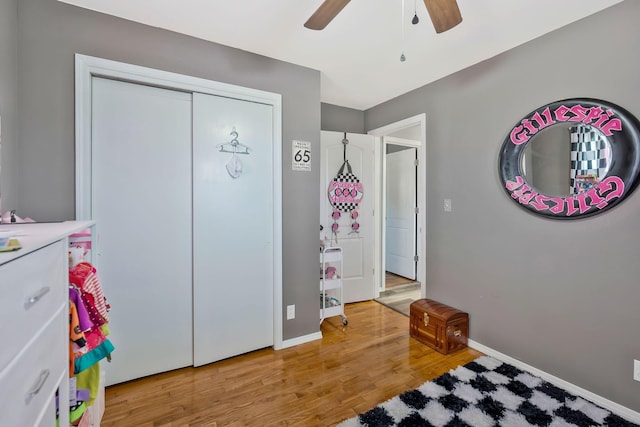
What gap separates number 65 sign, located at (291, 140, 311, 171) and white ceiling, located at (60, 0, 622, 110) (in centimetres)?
69

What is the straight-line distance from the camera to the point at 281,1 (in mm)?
1688

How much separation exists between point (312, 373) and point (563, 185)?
7.20ft

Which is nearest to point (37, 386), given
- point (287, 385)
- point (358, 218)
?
point (287, 385)

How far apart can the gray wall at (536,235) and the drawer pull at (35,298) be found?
2.71m

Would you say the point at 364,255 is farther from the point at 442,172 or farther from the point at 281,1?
the point at 281,1

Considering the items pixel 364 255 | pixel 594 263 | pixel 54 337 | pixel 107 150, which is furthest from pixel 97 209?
pixel 594 263

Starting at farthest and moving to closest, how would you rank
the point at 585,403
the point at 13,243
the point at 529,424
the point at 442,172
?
the point at 442,172
the point at 585,403
the point at 529,424
the point at 13,243

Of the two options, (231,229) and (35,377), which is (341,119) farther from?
(35,377)

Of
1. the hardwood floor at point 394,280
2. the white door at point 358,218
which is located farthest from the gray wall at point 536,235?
the hardwood floor at point 394,280

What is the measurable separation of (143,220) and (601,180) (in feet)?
9.80

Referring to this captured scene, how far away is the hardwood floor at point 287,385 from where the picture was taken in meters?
1.67

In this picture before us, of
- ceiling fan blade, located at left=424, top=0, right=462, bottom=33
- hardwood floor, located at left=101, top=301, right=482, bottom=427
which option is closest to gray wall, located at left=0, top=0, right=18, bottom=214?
hardwood floor, located at left=101, top=301, right=482, bottom=427

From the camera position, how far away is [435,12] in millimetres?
1330

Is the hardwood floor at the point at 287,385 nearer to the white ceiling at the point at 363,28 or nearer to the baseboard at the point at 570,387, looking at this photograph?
the baseboard at the point at 570,387
